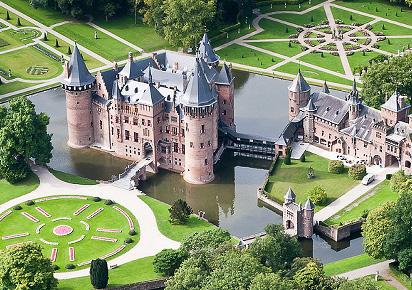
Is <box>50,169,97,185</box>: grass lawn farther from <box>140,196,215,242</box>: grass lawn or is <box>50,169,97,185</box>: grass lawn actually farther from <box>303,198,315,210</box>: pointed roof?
<box>303,198,315,210</box>: pointed roof

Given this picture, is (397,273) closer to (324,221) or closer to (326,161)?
(324,221)

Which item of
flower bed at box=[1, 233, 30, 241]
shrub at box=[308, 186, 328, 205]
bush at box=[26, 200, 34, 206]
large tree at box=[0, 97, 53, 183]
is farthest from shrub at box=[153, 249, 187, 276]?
large tree at box=[0, 97, 53, 183]

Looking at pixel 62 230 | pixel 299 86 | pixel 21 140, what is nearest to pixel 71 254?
pixel 62 230

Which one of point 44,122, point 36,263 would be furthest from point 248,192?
point 36,263

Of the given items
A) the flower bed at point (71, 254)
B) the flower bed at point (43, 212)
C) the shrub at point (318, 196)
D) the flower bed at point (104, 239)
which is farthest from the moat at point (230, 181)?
the flower bed at point (71, 254)

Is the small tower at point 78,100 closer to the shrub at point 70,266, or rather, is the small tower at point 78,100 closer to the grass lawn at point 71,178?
the grass lawn at point 71,178
